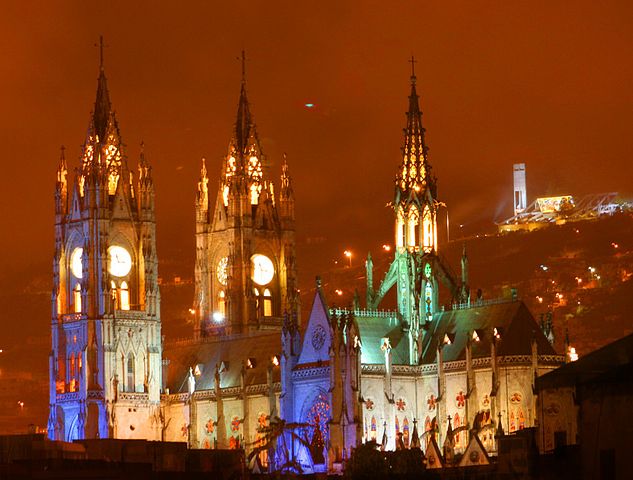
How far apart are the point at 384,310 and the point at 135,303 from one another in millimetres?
27127

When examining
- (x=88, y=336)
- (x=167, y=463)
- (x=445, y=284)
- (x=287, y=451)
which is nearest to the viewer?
(x=167, y=463)

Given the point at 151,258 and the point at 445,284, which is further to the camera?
the point at 151,258

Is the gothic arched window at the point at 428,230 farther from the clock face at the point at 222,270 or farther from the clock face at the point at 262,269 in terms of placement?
the clock face at the point at 222,270

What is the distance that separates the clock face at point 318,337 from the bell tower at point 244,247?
25881 millimetres

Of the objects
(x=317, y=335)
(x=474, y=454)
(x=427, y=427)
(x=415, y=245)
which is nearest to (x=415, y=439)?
(x=474, y=454)

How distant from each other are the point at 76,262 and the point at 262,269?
1634 centimetres

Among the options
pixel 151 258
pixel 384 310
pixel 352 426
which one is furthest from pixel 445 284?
pixel 151 258

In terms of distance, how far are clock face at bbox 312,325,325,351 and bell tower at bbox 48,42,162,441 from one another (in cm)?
2395

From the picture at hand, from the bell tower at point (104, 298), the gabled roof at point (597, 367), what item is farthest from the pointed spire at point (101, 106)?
the gabled roof at point (597, 367)

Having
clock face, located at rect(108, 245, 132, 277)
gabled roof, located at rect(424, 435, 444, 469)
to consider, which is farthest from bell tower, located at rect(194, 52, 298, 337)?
gabled roof, located at rect(424, 435, 444, 469)

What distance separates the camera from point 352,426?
158 metres

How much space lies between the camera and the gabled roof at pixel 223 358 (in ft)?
582

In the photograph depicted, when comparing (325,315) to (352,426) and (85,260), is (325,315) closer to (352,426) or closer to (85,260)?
(352,426)

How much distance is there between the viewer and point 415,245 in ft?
552
